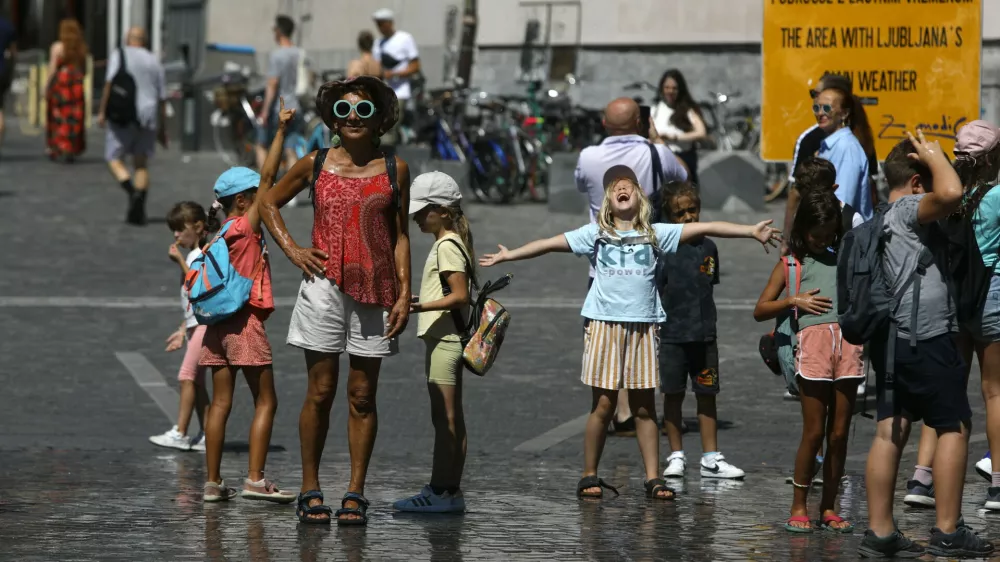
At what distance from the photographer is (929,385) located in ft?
22.5

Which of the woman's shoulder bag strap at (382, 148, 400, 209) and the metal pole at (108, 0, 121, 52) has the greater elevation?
the metal pole at (108, 0, 121, 52)

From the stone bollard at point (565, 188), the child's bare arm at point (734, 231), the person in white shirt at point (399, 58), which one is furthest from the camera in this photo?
the person in white shirt at point (399, 58)

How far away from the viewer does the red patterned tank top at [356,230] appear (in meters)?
7.31

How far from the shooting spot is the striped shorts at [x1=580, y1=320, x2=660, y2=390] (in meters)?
8.15

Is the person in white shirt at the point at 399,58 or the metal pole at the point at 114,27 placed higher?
the metal pole at the point at 114,27

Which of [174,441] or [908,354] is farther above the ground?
[908,354]

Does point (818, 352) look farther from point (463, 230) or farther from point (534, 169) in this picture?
point (534, 169)

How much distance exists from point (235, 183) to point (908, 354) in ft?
9.82

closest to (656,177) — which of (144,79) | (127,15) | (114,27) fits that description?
(144,79)

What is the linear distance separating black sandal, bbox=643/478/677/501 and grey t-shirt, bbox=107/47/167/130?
39.1ft

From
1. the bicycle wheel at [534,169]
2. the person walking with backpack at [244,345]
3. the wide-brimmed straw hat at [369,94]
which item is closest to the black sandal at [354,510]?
the person walking with backpack at [244,345]

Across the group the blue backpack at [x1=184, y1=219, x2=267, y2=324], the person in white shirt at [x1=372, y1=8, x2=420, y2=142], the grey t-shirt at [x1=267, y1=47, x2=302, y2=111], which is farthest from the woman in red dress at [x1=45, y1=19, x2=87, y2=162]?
the blue backpack at [x1=184, y1=219, x2=267, y2=324]

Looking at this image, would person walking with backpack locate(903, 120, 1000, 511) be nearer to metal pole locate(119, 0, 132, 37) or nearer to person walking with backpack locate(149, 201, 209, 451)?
person walking with backpack locate(149, 201, 209, 451)

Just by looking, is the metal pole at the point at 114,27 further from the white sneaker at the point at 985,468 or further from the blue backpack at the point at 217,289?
the white sneaker at the point at 985,468
